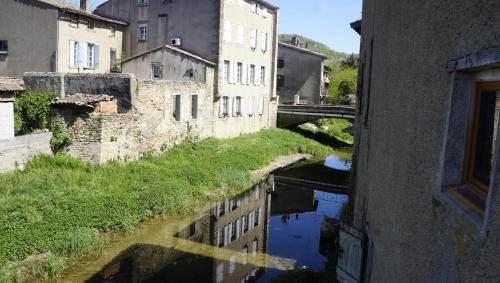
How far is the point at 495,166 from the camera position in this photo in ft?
7.92

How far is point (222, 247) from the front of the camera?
14516mm

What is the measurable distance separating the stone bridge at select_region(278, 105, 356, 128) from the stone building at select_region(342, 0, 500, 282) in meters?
27.3

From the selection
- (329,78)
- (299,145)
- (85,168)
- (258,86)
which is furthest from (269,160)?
(329,78)

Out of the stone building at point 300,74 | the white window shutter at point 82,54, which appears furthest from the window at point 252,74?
the white window shutter at point 82,54

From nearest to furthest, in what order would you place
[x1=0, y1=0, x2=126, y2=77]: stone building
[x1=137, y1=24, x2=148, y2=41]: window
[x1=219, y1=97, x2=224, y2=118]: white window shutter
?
1. [x1=0, y1=0, x2=126, y2=77]: stone building
2. [x1=219, y1=97, x2=224, y2=118]: white window shutter
3. [x1=137, y1=24, x2=148, y2=41]: window

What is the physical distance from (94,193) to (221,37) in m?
14.7

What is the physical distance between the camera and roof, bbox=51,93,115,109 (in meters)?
17.4

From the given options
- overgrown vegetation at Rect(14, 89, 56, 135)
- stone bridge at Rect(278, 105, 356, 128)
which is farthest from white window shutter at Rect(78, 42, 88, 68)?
stone bridge at Rect(278, 105, 356, 128)

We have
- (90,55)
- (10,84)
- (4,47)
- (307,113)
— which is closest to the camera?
(10,84)

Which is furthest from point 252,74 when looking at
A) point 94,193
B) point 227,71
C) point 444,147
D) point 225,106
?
point 444,147

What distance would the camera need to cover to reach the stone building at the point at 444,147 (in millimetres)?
2570

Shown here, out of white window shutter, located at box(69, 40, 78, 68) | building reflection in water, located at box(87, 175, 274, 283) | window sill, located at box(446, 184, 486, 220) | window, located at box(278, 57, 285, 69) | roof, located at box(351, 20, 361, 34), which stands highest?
window, located at box(278, 57, 285, 69)

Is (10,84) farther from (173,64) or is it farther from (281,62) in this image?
(281,62)

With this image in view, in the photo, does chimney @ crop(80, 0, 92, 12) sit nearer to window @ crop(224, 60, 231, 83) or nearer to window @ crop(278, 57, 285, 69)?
window @ crop(224, 60, 231, 83)
